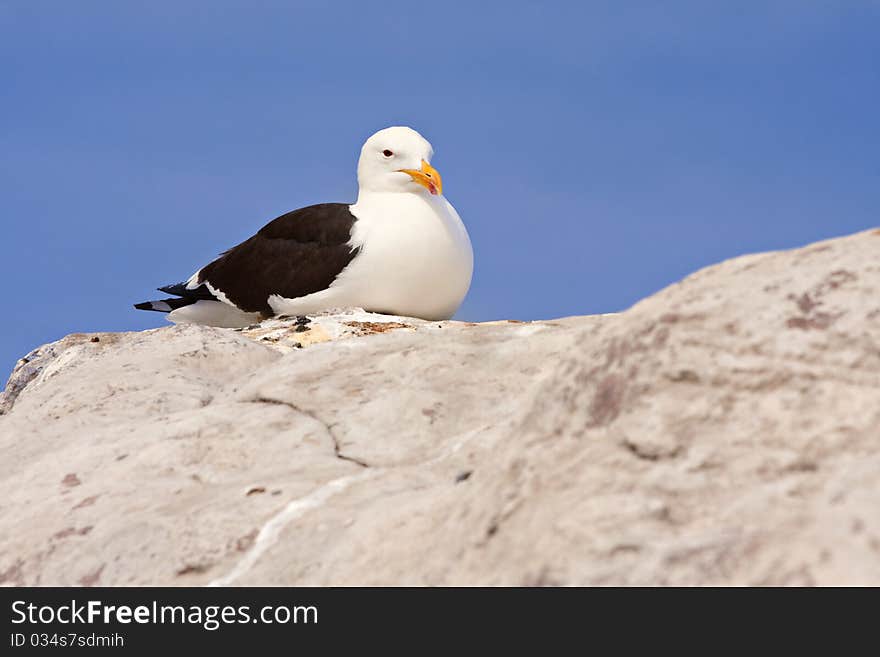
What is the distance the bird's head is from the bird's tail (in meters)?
1.98

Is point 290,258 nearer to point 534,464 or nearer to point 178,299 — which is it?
point 178,299

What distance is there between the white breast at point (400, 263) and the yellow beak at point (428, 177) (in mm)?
184

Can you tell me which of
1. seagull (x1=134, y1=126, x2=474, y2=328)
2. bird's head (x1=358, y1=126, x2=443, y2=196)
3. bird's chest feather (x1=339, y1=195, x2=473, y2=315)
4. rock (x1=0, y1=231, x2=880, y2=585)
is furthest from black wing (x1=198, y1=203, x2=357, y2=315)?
rock (x1=0, y1=231, x2=880, y2=585)

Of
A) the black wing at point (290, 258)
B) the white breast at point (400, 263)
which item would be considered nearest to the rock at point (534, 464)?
the white breast at point (400, 263)

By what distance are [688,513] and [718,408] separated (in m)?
0.33

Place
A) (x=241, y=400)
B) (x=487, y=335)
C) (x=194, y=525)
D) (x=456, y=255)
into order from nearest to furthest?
(x=194, y=525)
(x=241, y=400)
(x=487, y=335)
(x=456, y=255)

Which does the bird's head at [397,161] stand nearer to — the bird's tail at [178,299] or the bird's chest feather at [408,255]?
the bird's chest feather at [408,255]

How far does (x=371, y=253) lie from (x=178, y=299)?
8.90 ft

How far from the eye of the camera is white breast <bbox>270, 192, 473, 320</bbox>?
1029 centimetres

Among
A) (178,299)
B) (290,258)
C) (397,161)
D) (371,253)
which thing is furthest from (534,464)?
(178,299)
